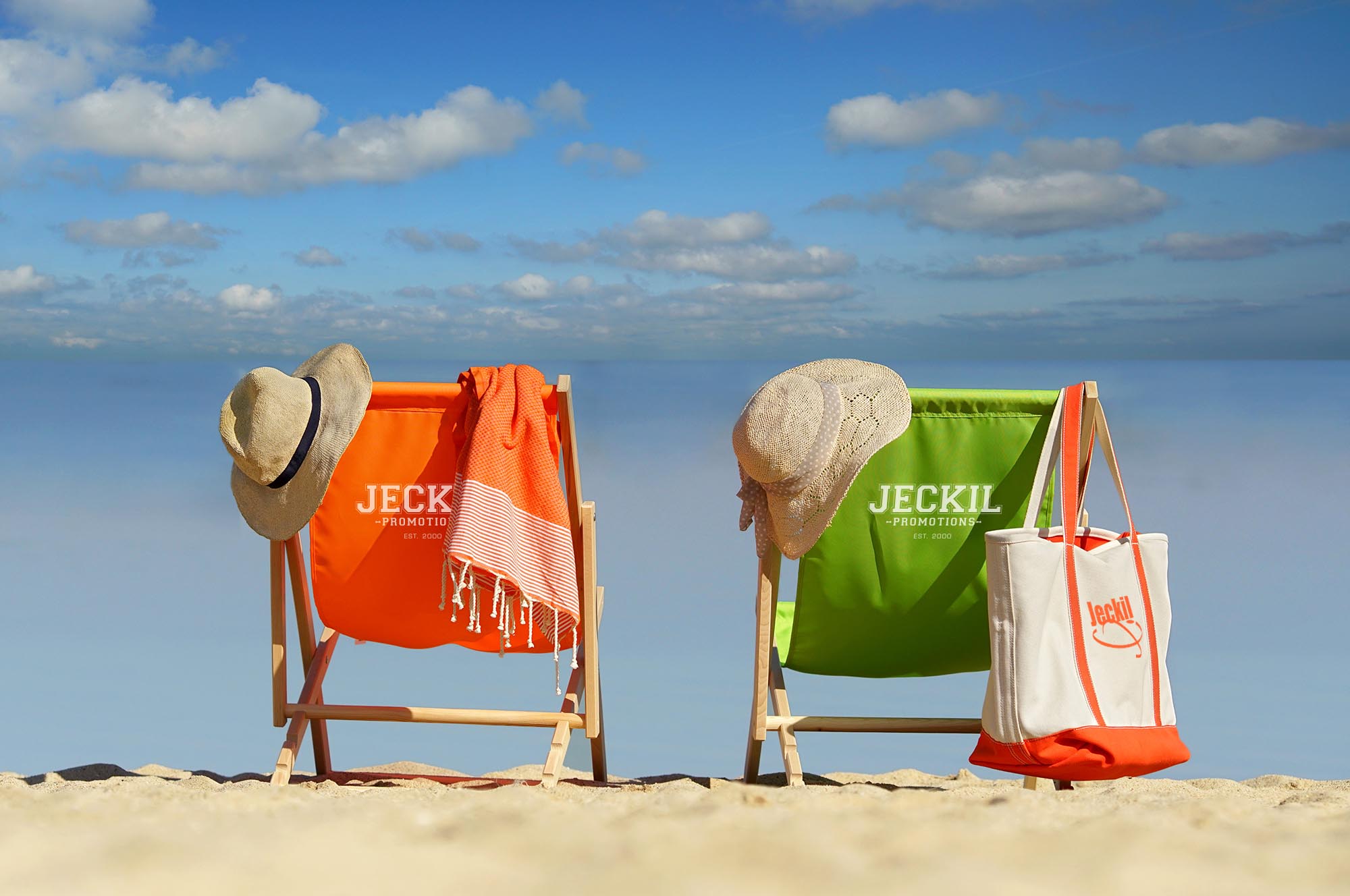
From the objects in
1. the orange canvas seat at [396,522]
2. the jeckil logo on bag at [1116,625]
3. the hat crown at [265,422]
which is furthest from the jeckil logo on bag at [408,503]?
the jeckil logo on bag at [1116,625]

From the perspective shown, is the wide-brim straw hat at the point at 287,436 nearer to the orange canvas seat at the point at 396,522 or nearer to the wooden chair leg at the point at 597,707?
the orange canvas seat at the point at 396,522

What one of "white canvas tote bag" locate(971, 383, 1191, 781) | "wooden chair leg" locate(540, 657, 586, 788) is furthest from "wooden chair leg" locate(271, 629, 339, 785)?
"white canvas tote bag" locate(971, 383, 1191, 781)

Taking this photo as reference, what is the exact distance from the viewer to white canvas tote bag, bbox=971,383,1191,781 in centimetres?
225

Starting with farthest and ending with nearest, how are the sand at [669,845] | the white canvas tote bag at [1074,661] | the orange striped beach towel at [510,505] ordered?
the orange striped beach towel at [510,505]
the white canvas tote bag at [1074,661]
the sand at [669,845]

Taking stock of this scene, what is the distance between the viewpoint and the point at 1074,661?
2.29 m

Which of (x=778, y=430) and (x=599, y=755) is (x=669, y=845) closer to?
(x=778, y=430)

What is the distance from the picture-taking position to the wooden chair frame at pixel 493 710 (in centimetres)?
266

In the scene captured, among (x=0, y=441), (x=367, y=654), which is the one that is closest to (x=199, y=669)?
(x=367, y=654)

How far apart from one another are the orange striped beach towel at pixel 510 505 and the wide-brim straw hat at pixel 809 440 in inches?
19.2

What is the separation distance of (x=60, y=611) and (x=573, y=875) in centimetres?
522

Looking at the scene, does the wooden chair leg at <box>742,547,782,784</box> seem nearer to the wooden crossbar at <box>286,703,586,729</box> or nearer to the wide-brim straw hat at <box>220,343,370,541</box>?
the wooden crossbar at <box>286,703,586,729</box>

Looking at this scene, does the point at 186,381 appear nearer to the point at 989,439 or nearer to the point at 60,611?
the point at 60,611

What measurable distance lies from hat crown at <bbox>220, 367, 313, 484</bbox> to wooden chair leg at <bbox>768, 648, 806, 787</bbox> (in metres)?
1.30

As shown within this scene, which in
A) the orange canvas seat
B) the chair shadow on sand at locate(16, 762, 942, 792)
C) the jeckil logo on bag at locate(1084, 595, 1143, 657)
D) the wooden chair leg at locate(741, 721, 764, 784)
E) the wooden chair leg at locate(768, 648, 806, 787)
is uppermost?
the orange canvas seat
